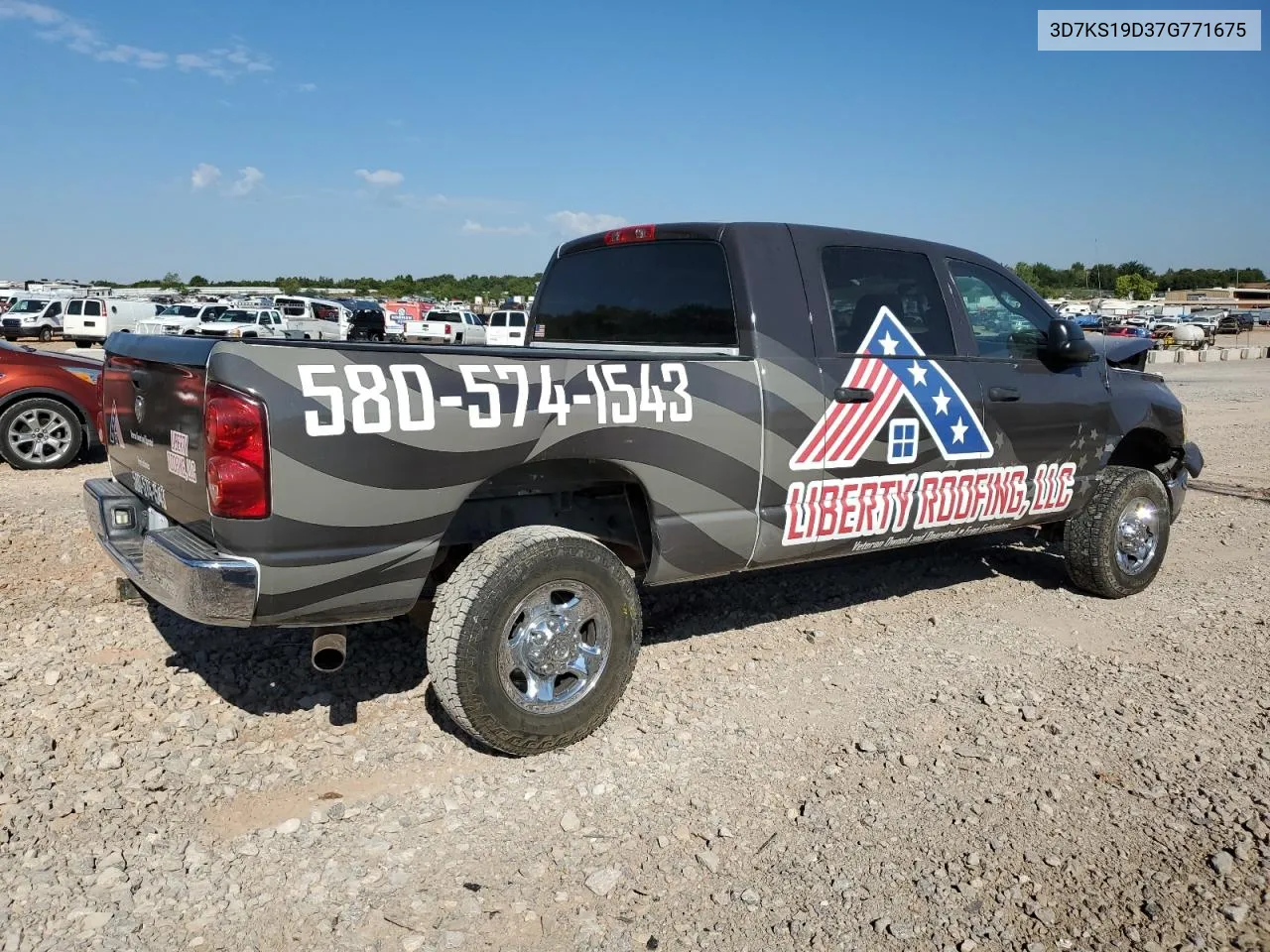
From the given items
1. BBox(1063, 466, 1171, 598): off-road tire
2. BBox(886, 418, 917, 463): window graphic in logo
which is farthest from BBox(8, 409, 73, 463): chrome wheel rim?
BBox(1063, 466, 1171, 598): off-road tire

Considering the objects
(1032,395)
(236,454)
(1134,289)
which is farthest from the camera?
(1134,289)

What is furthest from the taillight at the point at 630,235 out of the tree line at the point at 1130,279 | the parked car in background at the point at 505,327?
the tree line at the point at 1130,279

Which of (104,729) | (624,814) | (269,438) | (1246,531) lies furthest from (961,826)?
(1246,531)

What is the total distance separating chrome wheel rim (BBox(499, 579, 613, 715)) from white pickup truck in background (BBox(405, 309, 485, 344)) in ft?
97.9

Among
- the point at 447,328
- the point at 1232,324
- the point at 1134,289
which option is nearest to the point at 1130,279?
the point at 1134,289

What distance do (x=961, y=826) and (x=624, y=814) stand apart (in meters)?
1.08

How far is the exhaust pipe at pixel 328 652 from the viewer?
3314 millimetres

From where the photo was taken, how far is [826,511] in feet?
13.8

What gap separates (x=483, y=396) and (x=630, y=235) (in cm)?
171

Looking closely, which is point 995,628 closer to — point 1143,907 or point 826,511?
point 826,511

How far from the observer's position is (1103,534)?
17.8 feet

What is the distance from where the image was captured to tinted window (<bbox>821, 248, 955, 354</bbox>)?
14.3 feet

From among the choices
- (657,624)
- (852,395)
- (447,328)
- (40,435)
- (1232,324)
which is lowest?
(657,624)

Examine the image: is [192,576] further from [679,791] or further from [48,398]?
[48,398]
